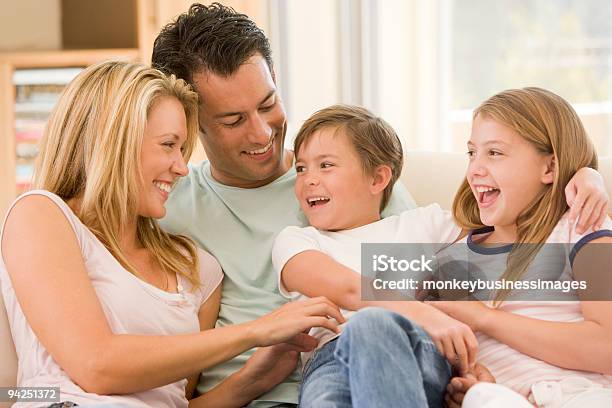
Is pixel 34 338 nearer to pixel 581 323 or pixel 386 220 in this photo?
pixel 386 220

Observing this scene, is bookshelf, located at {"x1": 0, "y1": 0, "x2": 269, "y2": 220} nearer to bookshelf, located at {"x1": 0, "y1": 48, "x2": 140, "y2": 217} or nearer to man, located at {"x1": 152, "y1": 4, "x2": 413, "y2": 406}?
bookshelf, located at {"x1": 0, "y1": 48, "x2": 140, "y2": 217}

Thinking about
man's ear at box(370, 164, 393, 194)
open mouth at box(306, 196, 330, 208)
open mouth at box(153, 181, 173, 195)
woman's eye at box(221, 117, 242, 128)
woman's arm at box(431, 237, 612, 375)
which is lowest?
woman's arm at box(431, 237, 612, 375)

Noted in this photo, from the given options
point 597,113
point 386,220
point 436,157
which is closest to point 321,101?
point 597,113

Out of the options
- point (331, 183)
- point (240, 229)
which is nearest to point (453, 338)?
point (331, 183)

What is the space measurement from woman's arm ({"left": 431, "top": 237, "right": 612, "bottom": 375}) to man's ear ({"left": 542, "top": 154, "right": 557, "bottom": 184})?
150 millimetres

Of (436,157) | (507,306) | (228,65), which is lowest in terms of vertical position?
(507,306)

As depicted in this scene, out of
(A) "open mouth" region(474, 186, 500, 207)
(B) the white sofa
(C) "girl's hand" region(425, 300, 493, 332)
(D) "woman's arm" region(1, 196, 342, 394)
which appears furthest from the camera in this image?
(B) the white sofa

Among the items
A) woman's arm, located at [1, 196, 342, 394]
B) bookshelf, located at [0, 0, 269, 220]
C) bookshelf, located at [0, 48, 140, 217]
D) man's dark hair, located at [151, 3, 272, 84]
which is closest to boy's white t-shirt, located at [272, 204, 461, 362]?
woman's arm, located at [1, 196, 342, 394]

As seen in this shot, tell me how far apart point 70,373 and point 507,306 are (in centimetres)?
74

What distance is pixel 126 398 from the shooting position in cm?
140

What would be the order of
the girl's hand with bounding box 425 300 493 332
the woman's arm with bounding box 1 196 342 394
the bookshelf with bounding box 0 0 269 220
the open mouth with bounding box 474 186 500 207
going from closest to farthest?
the woman's arm with bounding box 1 196 342 394, the girl's hand with bounding box 425 300 493 332, the open mouth with bounding box 474 186 500 207, the bookshelf with bounding box 0 0 269 220

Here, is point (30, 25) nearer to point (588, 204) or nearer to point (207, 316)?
point (207, 316)

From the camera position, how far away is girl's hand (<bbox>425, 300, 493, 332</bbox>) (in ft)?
4.83

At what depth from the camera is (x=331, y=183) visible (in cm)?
171
